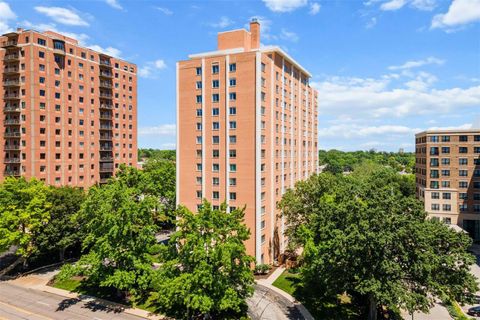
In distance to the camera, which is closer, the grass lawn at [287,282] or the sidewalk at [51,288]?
the sidewalk at [51,288]

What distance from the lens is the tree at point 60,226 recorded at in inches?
1918

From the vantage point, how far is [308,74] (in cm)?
7550

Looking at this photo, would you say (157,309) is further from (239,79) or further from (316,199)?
(239,79)

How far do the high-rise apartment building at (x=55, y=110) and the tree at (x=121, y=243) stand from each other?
4757cm

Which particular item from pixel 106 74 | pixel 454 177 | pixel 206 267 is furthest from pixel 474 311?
pixel 106 74

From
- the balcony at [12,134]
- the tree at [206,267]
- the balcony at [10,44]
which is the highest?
the balcony at [10,44]

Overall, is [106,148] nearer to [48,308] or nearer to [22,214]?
[22,214]

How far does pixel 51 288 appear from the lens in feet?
145

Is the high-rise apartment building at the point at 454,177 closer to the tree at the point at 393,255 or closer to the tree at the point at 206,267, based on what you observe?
the tree at the point at 393,255

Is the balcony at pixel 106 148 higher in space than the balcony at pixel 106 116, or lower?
lower

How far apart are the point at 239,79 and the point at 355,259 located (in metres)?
33.7

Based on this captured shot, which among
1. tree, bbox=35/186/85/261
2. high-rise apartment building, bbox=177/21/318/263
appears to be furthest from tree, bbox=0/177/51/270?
high-rise apartment building, bbox=177/21/318/263

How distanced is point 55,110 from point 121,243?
56.9m

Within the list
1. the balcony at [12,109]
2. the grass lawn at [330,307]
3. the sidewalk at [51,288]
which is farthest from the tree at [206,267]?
the balcony at [12,109]
